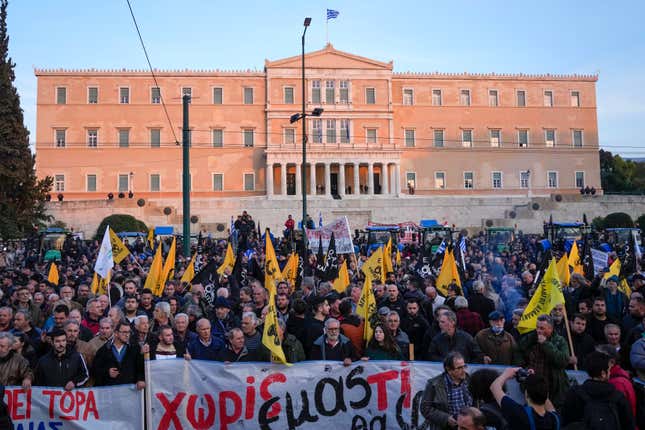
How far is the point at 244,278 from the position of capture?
11.5 metres

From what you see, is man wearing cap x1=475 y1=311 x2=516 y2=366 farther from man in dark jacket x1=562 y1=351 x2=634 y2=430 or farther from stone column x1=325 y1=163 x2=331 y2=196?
stone column x1=325 y1=163 x2=331 y2=196

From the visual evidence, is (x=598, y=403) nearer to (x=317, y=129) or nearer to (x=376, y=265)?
(x=376, y=265)

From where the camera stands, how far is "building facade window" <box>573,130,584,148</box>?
57844mm

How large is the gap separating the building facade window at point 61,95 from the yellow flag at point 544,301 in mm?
52782

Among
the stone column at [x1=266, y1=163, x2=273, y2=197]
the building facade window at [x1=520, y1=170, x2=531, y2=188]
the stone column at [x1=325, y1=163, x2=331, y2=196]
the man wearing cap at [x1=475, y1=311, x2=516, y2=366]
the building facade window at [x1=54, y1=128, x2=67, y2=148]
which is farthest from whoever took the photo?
the building facade window at [x1=520, y1=170, x2=531, y2=188]

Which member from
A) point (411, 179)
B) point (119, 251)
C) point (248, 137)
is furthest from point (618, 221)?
point (119, 251)

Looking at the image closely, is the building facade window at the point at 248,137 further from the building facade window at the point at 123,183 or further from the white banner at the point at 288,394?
the white banner at the point at 288,394

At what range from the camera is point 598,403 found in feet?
13.4

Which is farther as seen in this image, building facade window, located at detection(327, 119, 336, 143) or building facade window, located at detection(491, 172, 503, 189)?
building facade window, located at detection(491, 172, 503, 189)

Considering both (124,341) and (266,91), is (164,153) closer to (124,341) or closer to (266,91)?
(266,91)

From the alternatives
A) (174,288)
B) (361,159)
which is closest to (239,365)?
(174,288)

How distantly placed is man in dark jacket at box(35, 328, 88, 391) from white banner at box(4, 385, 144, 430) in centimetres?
9

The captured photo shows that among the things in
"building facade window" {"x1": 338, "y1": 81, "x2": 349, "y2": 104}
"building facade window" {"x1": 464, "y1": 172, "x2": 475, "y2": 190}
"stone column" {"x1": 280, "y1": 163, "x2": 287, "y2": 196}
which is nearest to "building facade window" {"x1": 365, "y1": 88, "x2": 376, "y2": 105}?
"building facade window" {"x1": 338, "y1": 81, "x2": 349, "y2": 104}

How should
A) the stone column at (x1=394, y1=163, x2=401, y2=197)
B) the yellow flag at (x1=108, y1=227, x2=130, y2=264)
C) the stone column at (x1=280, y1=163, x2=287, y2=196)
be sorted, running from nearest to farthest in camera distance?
the yellow flag at (x1=108, y1=227, x2=130, y2=264) < the stone column at (x1=280, y1=163, x2=287, y2=196) < the stone column at (x1=394, y1=163, x2=401, y2=197)
